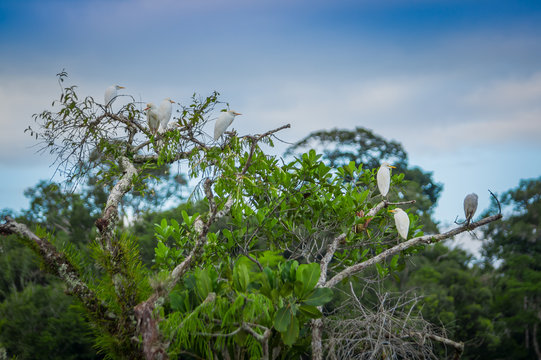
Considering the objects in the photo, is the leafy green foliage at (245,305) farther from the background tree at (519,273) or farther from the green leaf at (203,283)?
the background tree at (519,273)

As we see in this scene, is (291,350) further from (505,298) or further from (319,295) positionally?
(505,298)

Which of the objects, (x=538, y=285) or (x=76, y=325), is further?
(x=538, y=285)

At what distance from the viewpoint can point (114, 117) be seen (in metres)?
3.38

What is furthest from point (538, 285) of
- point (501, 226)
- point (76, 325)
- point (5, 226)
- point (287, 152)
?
point (5, 226)

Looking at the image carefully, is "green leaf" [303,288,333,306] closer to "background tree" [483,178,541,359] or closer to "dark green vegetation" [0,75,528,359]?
"dark green vegetation" [0,75,528,359]

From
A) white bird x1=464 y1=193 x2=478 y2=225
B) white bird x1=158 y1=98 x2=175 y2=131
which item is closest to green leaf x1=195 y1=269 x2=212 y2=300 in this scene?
white bird x1=158 y1=98 x2=175 y2=131

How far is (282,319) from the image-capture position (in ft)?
7.98

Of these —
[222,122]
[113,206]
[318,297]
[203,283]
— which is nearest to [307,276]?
[318,297]

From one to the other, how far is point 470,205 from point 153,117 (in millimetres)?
2124

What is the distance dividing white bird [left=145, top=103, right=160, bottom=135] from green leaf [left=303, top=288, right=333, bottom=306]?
5.33 ft

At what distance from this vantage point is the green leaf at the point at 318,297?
245 cm

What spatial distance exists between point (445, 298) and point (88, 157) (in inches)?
358

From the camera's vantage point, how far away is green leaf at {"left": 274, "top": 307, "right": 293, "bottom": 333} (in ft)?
7.91

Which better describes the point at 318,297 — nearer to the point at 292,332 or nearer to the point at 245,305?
the point at 292,332
